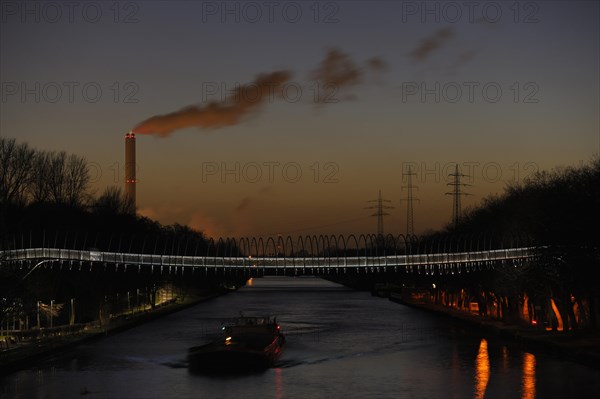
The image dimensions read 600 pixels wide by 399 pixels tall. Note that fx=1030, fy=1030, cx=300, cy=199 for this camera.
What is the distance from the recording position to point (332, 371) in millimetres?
56438

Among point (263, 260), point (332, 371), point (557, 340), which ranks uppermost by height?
point (263, 260)

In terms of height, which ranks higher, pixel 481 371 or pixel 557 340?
pixel 557 340

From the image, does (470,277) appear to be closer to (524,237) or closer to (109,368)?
(524,237)

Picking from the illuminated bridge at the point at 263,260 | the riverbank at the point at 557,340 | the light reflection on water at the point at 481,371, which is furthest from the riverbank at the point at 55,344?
the riverbank at the point at 557,340

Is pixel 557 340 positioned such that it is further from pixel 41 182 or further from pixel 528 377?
pixel 41 182

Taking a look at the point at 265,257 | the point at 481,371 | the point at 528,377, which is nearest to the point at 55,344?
the point at 481,371

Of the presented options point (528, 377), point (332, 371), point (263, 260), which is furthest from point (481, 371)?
point (263, 260)

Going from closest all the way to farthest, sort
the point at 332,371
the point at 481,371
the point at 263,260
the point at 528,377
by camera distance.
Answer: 1. the point at 528,377
2. the point at 481,371
3. the point at 332,371
4. the point at 263,260

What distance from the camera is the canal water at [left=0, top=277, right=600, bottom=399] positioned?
47.1 meters

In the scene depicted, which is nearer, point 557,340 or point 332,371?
point 332,371

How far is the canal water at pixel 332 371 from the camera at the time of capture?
47094 mm

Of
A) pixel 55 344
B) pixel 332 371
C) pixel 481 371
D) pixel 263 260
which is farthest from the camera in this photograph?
pixel 263 260

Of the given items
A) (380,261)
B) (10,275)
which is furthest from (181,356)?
(380,261)

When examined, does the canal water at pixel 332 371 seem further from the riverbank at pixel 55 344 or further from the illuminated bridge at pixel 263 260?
the illuminated bridge at pixel 263 260
